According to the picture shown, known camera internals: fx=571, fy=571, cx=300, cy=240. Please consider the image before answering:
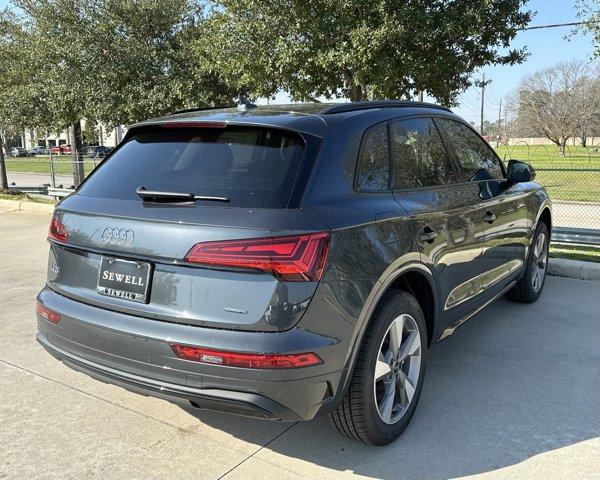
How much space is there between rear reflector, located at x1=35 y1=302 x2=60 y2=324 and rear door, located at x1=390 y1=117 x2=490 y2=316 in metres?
1.91

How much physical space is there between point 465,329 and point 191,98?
960 centimetres

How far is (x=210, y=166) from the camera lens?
9.27 feet

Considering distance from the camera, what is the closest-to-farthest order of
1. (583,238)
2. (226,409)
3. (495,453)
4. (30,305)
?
(226,409) < (495,453) < (30,305) < (583,238)

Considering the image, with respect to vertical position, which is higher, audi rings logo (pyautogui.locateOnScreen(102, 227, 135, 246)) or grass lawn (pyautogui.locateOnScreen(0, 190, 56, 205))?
audi rings logo (pyautogui.locateOnScreen(102, 227, 135, 246))

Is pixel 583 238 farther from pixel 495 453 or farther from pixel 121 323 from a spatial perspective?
pixel 121 323

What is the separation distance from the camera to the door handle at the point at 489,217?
13.4 feet

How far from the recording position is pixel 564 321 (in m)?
5.09

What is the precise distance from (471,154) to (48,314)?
3.09 metres

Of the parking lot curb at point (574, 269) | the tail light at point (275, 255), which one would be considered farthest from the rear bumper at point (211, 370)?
the parking lot curb at point (574, 269)

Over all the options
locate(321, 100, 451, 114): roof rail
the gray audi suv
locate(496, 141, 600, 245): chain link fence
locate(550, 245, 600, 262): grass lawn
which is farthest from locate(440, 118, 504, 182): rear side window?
locate(496, 141, 600, 245): chain link fence

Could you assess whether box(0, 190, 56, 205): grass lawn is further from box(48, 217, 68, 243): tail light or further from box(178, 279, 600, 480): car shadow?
box(178, 279, 600, 480): car shadow

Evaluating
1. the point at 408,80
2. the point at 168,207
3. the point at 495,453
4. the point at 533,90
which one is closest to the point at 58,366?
the point at 168,207

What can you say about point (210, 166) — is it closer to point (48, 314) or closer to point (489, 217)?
point (48, 314)

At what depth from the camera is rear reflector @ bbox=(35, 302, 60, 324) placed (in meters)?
2.93
